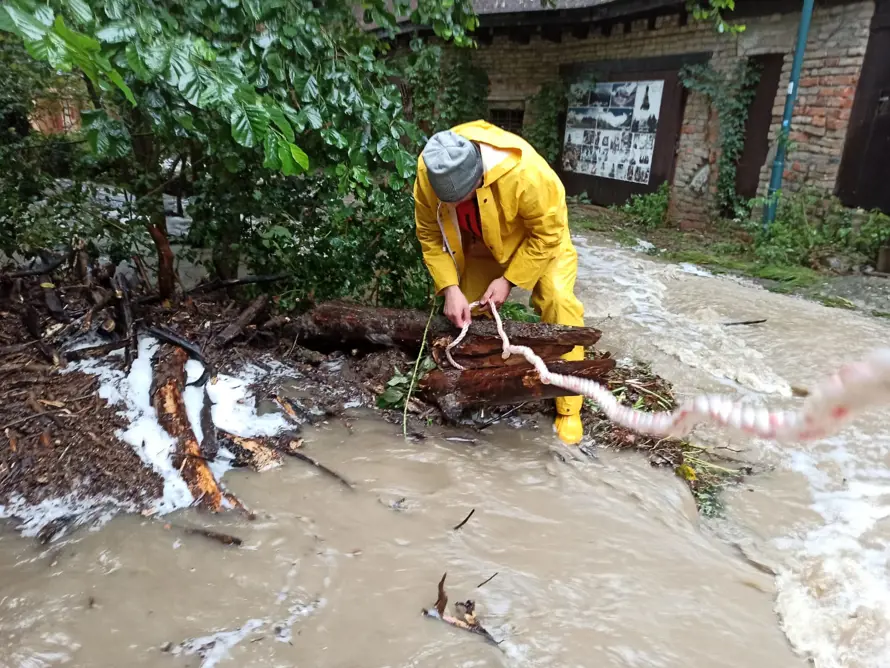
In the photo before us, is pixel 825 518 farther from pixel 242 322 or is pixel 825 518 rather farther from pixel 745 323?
pixel 242 322

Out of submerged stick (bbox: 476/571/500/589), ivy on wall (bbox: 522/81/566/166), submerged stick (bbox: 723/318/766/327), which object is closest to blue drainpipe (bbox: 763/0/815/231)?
submerged stick (bbox: 723/318/766/327)

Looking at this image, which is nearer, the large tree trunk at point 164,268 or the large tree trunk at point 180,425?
the large tree trunk at point 180,425

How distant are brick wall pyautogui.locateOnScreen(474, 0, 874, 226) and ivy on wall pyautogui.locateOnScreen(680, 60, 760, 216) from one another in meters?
0.16

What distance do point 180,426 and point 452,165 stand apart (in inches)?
69.4

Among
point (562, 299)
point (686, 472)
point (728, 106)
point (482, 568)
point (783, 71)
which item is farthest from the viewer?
point (728, 106)

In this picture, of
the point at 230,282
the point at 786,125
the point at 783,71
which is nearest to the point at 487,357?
the point at 230,282

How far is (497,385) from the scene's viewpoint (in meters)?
3.21

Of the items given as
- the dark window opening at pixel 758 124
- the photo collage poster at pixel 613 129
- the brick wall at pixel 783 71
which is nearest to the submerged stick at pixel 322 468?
the brick wall at pixel 783 71

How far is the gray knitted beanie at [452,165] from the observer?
2.92m

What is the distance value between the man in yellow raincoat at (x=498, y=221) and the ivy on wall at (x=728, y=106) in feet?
21.1

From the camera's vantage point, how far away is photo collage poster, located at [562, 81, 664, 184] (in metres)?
10.1

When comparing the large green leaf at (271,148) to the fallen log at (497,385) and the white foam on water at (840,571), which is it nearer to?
the fallen log at (497,385)

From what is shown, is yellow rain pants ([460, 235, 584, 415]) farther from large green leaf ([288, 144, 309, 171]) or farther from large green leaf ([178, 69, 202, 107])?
large green leaf ([178, 69, 202, 107])

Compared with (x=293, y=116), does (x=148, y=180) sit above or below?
below
